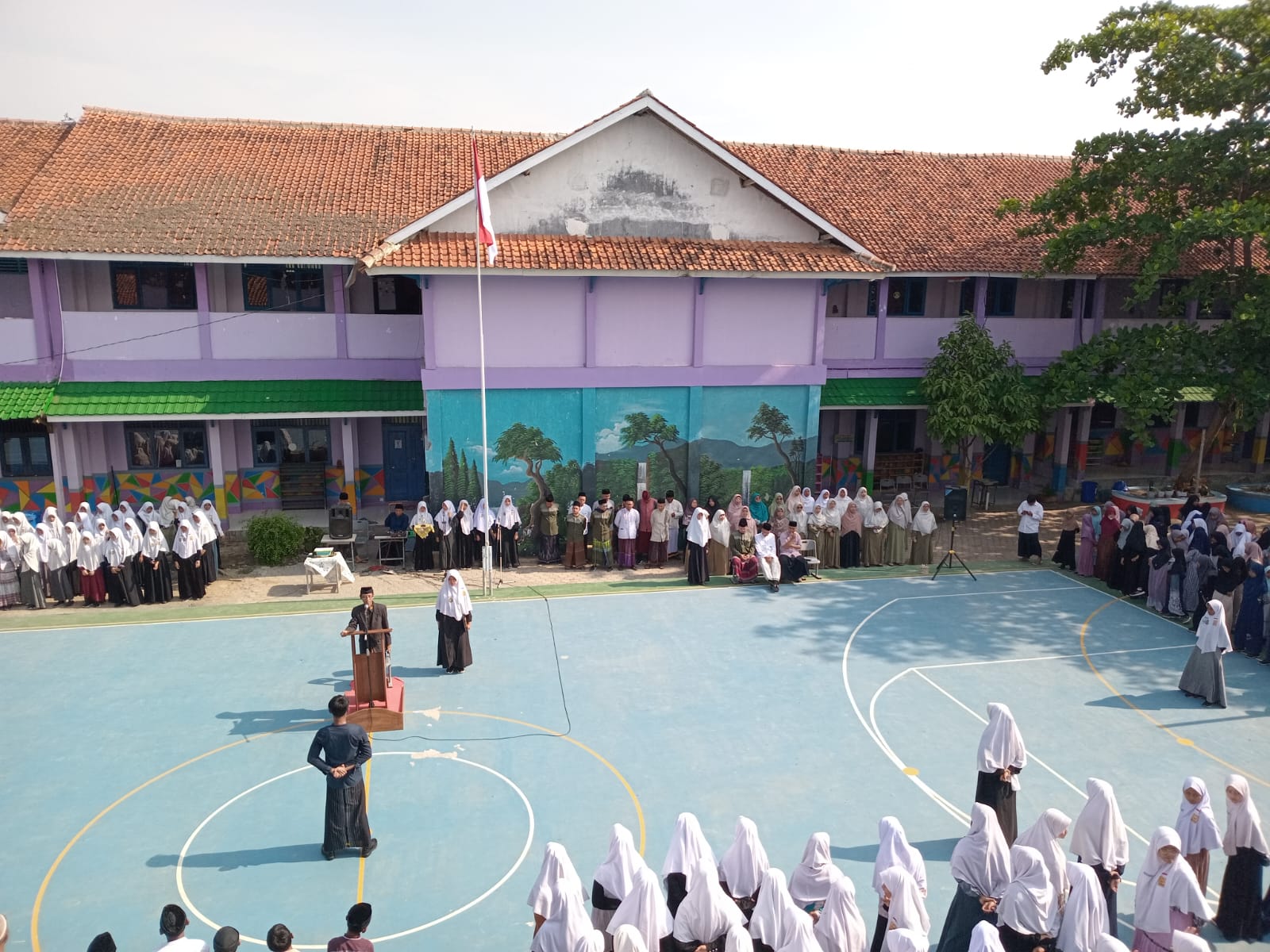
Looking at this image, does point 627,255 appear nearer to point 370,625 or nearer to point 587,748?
point 370,625

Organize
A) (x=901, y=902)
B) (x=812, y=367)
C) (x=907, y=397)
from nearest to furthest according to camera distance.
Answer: (x=901, y=902) → (x=812, y=367) → (x=907, y=397)

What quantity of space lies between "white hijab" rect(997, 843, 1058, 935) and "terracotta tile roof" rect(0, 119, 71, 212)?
2324cm

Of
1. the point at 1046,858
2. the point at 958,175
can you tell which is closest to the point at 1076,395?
the point at 958,175

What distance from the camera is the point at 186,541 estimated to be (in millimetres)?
17641

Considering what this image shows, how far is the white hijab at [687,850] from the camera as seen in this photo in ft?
26.7

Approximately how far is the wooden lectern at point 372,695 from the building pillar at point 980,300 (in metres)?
17.8

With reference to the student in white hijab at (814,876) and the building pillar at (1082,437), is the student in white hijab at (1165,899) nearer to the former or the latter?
the student in white hijab at (814,876)

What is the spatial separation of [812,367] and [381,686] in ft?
42.6

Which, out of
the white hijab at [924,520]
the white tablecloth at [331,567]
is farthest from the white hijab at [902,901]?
the white hijab at [924,520]

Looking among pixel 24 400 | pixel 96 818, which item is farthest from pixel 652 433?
pixel 96 818

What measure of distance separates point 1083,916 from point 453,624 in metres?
9.42

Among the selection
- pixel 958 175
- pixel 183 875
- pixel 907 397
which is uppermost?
pixel 958 175

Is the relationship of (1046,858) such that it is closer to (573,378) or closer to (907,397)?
(573,378)

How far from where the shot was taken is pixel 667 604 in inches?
707
